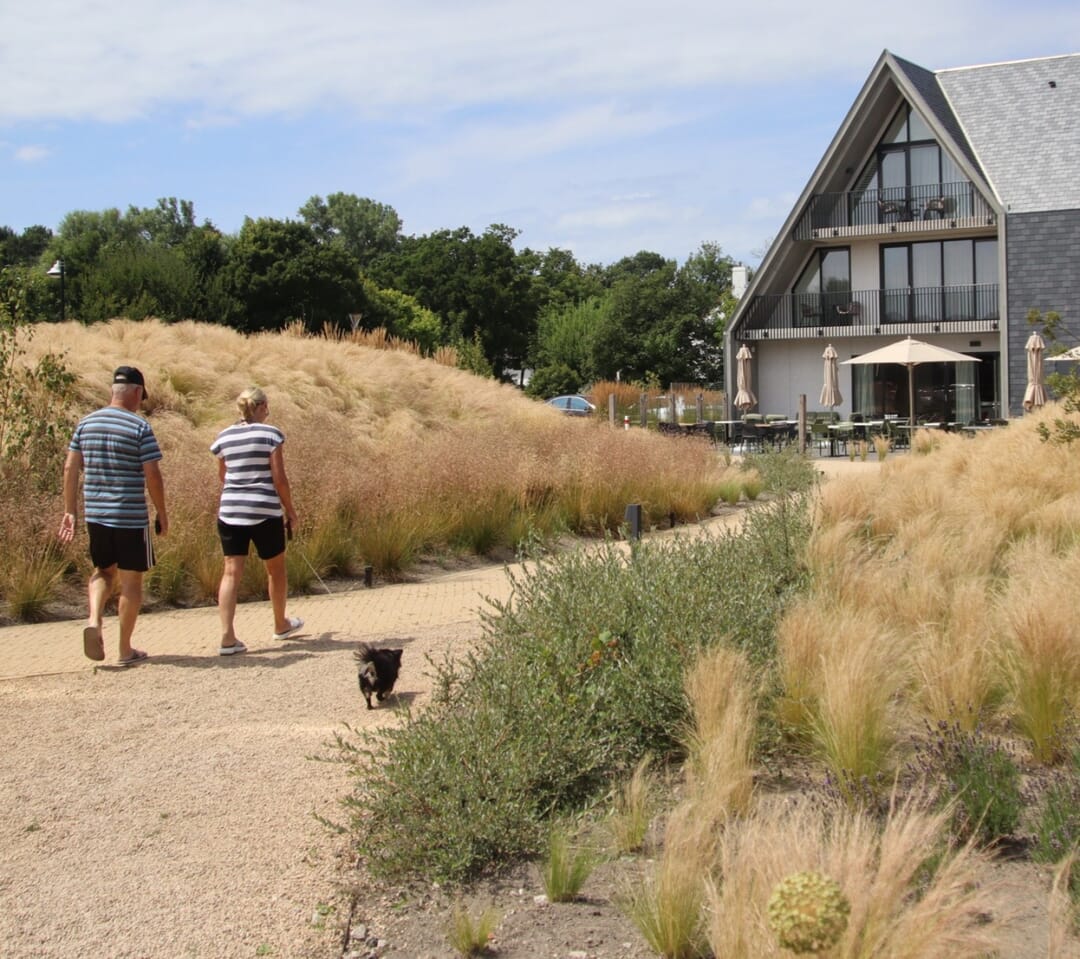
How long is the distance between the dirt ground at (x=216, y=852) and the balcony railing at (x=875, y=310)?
3126 centimetres

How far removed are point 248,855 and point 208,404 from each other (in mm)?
13453

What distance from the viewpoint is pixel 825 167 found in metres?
35.8

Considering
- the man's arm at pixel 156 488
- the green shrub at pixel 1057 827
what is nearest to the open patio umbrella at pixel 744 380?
the man's arm at pixel 156 488

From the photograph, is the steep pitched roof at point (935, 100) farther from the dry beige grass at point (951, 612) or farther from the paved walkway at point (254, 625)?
the paved walkway at point (254, 625)

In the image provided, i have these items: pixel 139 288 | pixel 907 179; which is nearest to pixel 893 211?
pixel 907 179

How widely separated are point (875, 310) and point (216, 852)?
34367mm

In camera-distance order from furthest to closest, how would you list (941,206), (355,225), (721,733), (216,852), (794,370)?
1. (355,225)
2. (794,370)
3. (941,206)
4. (721,733)
5. (216,852)

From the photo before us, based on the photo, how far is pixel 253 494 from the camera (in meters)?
8.24

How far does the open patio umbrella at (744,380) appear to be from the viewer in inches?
1385

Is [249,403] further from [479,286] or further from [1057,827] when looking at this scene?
[479,286]

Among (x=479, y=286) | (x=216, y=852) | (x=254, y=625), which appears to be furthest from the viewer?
(x=479, y=286)

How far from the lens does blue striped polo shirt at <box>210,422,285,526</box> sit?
823 cm

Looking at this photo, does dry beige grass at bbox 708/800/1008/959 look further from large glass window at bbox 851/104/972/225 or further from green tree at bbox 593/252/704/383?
green tree at bbox 593/252/704/383

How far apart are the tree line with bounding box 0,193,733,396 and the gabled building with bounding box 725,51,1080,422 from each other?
11.5 m
